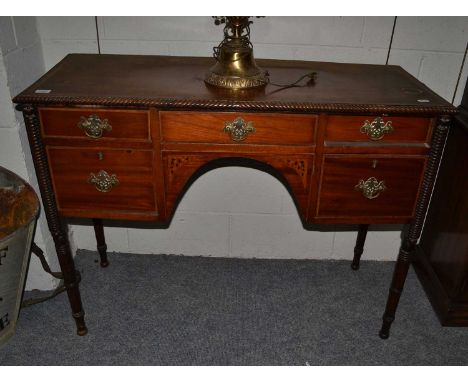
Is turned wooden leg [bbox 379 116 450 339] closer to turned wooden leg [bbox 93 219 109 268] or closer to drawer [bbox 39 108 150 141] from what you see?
drawer [bbox 39 108 150 141]

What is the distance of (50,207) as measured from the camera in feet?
5.37

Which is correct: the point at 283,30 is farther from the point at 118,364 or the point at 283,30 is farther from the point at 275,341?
the point at 118,364

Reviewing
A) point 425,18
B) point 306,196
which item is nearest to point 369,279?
point 306,196

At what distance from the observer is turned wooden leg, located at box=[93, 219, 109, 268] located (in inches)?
90.1

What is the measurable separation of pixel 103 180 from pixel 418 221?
1.16 meters

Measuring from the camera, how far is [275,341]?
1.94m

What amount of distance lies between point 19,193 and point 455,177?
73.4 inches

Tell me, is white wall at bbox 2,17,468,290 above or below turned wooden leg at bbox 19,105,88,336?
above

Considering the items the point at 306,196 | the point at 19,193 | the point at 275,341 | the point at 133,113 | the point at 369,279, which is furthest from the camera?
the point at 369,279

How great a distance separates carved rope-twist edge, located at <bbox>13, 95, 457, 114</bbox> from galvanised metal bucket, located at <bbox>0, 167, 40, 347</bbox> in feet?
1.62

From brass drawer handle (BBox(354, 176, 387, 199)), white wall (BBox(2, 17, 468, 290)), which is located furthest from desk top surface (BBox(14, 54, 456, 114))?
brass drawer handle (BBox(354, 176, 387, 199))

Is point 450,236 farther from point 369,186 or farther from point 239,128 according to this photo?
point 239,128

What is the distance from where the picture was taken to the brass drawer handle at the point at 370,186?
1.58m

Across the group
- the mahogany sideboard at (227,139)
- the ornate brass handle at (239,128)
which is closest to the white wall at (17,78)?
the mahogany sideboard at (227,139)
